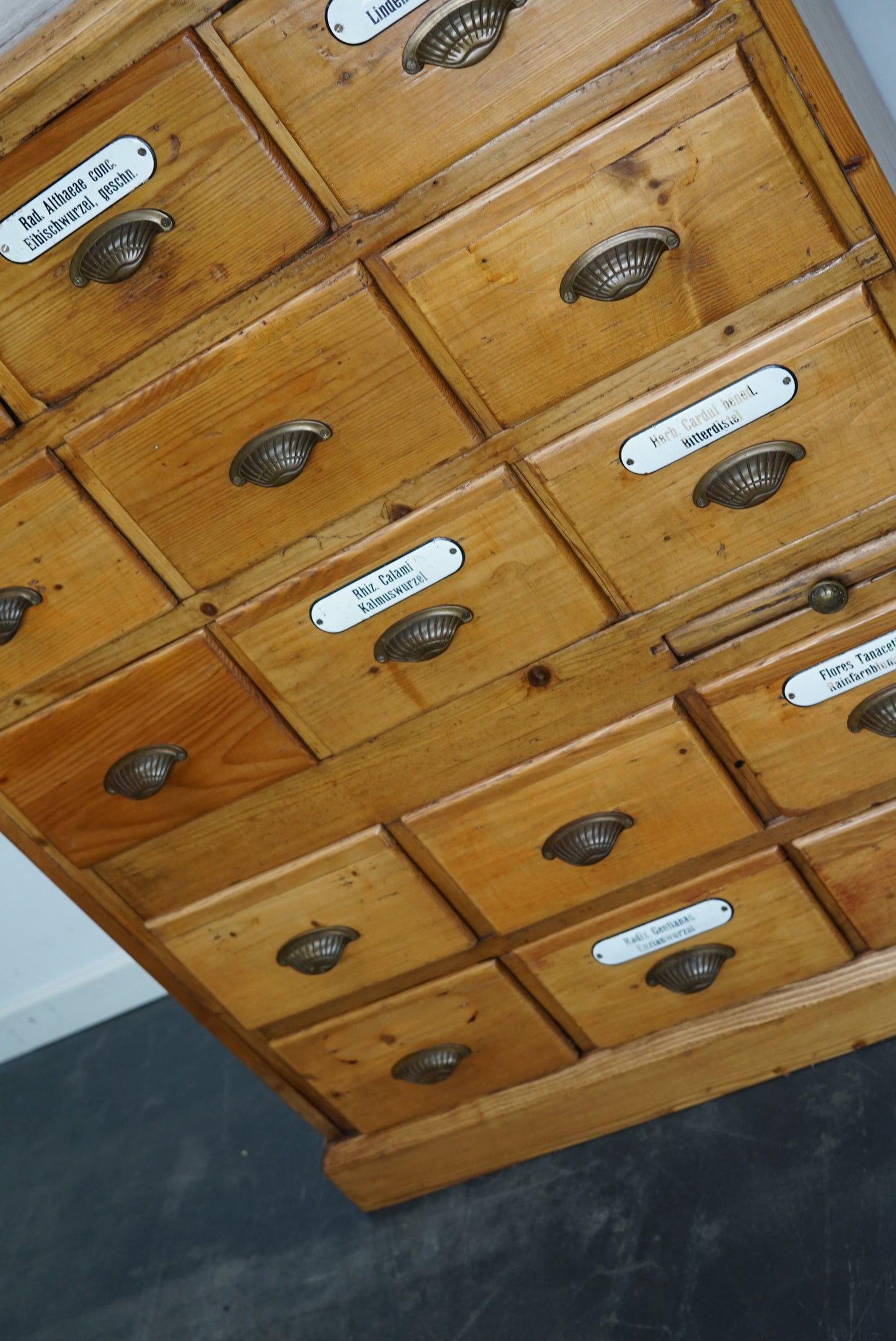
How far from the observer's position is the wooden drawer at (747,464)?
1.17m

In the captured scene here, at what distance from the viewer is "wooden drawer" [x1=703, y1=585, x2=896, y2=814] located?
1.33 metres

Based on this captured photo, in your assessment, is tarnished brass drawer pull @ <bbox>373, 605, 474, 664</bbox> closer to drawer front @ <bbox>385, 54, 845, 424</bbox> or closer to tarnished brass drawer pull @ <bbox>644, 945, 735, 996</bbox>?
drawer front @ <bbox>385, 54, 845, 424</bbox>

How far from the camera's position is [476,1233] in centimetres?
175

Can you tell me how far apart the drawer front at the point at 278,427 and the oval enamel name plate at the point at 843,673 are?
0.47 m

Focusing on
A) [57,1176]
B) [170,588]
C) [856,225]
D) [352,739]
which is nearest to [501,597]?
[352,739]

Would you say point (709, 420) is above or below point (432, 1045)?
above

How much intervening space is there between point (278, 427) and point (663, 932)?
83 cm

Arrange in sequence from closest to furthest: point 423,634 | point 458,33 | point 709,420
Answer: point 458,33, point 709,420, point 423,634

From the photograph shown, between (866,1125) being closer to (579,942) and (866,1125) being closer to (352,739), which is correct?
(579,942)

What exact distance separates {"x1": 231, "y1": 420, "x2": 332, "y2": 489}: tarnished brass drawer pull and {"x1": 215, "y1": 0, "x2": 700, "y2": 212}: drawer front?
249 millimetres

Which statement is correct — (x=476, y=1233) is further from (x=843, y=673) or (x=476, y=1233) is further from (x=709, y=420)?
(x=709, y=420)

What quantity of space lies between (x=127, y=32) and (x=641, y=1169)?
1532 millimetres

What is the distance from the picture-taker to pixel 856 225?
3.64 ft

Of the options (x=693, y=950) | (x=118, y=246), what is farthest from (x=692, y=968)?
(x=118, y=246)
